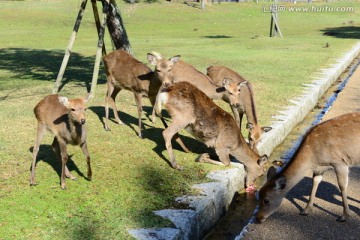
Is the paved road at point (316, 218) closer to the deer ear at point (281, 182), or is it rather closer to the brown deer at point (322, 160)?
the brown deer at point (322, 160)

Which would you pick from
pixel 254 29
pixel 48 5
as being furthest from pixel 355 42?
pixel 48 5

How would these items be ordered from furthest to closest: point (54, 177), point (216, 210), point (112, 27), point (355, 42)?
point (355, 42)
point (112, 27)
point (54, 177)
point (216, 210)

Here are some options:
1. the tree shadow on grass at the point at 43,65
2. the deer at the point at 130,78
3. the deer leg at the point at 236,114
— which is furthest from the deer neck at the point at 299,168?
the tree shadow on grass at the point at 43,65

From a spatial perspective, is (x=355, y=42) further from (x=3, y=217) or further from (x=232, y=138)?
(x=3, y=217)

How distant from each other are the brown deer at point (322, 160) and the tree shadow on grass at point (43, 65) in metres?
7.11

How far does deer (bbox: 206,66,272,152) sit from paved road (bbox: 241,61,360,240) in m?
0.99

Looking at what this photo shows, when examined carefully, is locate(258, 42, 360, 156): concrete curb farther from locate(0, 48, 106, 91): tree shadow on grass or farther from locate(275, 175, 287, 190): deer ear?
locate(0, 48, 106, 91): tree shadow on grass

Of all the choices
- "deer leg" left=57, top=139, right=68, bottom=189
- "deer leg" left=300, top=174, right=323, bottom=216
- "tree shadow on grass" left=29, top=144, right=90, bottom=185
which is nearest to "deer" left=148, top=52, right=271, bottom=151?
"deer leg" left=300, top=174, right=323, bottom=216

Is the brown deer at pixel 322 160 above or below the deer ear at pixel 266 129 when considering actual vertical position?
above

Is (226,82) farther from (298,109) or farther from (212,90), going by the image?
(298,109)

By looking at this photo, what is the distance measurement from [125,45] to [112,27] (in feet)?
1.83

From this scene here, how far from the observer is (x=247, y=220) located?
547 centimetres

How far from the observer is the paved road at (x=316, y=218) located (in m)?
4.97

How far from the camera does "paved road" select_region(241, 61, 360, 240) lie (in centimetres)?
497
